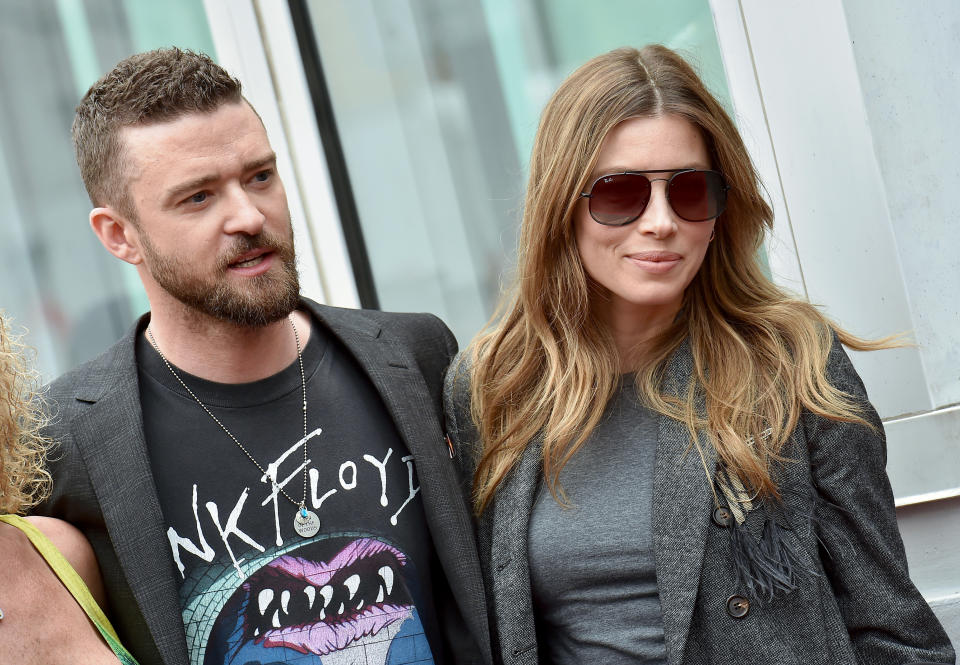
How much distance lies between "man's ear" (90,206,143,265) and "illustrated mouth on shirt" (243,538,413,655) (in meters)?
0.89

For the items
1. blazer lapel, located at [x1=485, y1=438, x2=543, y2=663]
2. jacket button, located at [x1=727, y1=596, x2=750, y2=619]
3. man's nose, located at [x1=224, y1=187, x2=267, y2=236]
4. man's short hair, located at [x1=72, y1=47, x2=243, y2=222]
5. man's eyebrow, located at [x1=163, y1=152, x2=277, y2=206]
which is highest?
man's short hair, located at [x1=72, y1=47, x2=243, y2=222]

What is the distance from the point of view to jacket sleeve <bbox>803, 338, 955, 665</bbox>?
196cm

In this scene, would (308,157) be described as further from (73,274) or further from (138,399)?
(138,399)

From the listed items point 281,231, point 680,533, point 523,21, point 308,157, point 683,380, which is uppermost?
point 523,21

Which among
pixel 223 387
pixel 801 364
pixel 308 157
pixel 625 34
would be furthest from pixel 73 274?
pixel 801 364

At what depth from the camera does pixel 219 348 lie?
7.84 feet

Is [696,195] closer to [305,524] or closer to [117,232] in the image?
[305,524]

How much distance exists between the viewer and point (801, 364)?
2.04 m

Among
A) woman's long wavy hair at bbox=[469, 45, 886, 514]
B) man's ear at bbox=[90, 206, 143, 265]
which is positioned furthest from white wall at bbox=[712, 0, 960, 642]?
man's ear at bbox=[90, 206, 143, 265]

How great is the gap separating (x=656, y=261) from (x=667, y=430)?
1.27 ft

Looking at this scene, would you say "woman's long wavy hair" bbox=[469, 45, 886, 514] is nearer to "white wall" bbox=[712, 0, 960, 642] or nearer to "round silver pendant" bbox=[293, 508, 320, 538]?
"round silver pendant" bbox=[293, 508, 320, 538]

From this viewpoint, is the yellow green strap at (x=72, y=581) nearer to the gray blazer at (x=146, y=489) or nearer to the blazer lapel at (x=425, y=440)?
the gray blazer at (x=146, y=489)

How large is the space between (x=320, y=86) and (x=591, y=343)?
204 centimetres

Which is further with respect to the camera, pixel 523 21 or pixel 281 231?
pixel 523 21
